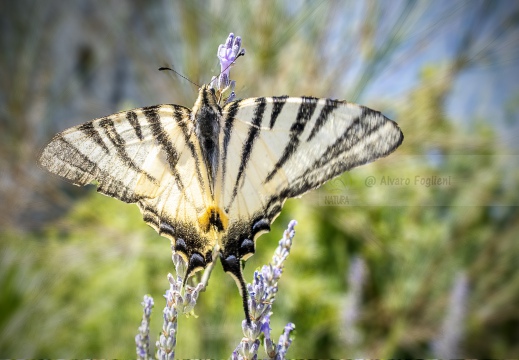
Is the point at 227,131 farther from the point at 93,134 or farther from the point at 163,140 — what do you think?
the point at 93,134

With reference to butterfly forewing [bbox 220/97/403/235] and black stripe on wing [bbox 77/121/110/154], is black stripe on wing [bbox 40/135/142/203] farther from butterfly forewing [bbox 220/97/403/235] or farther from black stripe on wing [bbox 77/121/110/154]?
butterfly forewing [bbox 220/97/403/235]

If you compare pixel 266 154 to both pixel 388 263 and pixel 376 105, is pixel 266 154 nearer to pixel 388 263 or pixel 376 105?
pixel 376 105

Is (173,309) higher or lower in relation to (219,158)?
lower

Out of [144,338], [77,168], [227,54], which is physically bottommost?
[144,338]

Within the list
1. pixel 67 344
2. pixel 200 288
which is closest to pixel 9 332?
pixel 67 344

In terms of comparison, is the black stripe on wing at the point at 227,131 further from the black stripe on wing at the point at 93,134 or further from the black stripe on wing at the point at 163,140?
the black stripe on wing at the point at 93,134

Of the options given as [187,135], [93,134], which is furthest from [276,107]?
[93,134]
